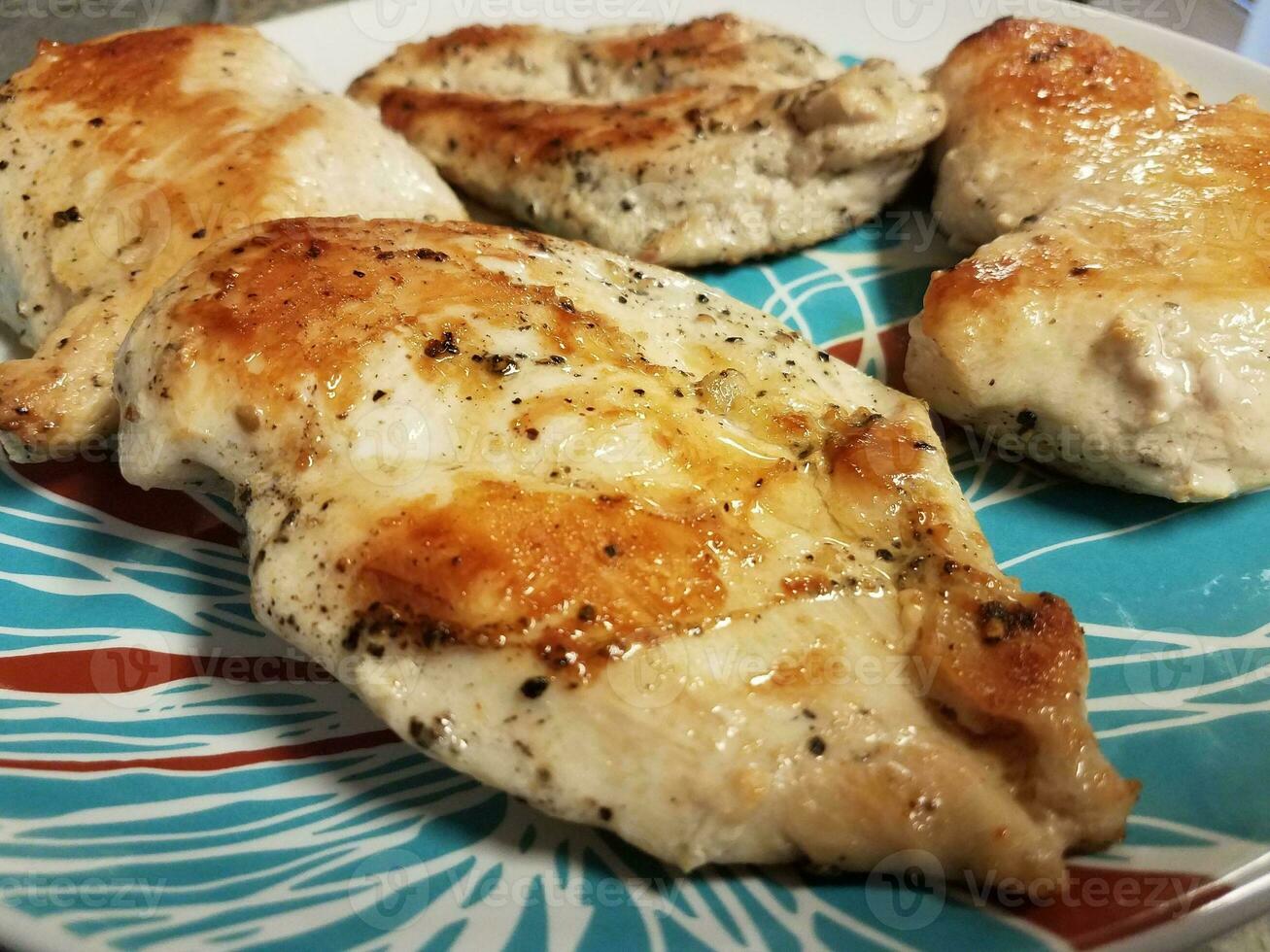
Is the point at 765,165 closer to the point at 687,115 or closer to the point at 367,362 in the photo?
the point at 687,115

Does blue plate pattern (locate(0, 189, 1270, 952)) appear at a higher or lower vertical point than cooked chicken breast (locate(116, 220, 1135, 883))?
lower

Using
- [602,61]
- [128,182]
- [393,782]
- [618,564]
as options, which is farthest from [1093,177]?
[128,182]

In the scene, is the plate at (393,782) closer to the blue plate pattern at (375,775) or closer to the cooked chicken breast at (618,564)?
the blue plate pattern at (375,775)

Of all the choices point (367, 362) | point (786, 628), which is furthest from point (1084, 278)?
point (367, 362)

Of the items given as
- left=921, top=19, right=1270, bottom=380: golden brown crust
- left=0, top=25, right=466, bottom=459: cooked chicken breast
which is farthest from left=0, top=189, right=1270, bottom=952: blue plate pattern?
left=921, top=19, right=1270, bottom=380: golden brown crust

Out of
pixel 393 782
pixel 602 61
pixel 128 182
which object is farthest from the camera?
pixel 602 61

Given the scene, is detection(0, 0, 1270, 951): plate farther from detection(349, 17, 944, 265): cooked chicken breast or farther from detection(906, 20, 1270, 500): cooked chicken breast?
detection(349, 17, 944, 265): cooked chicken breast

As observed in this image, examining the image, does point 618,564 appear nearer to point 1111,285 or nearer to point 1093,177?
point 1111,285
